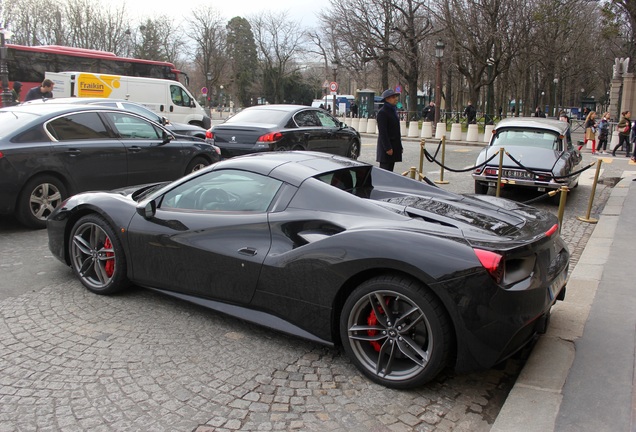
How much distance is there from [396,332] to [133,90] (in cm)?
1993

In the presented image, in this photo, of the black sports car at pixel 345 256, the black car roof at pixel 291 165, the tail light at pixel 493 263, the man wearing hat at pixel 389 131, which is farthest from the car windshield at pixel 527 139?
the tail light at pixel 493 263

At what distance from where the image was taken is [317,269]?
3.49 m

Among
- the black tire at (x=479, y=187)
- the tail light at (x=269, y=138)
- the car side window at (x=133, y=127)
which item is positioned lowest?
the black tire at (x=479, y=187)

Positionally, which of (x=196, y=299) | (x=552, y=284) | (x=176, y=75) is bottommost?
(x=196, y=299)

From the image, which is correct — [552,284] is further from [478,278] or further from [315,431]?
[315,431]

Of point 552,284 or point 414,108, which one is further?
point 414,108

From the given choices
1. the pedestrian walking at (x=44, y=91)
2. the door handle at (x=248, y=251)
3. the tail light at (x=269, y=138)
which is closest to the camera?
the door handle at (x=248, y=251)

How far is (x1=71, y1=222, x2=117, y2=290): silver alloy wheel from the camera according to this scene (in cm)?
475

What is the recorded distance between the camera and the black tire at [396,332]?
3.13 metres

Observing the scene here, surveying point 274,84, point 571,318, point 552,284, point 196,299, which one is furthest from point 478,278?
point 274,84

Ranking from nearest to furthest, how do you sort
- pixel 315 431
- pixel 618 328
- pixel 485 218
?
1. pixel 315 431
2. pixel 485 218
3. pixel 618 328

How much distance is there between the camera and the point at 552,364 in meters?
3.58

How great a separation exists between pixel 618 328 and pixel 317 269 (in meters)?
2.49

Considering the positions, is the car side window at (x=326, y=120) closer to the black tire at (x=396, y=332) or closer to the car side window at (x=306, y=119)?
the car side window at (x=306, y=119)
